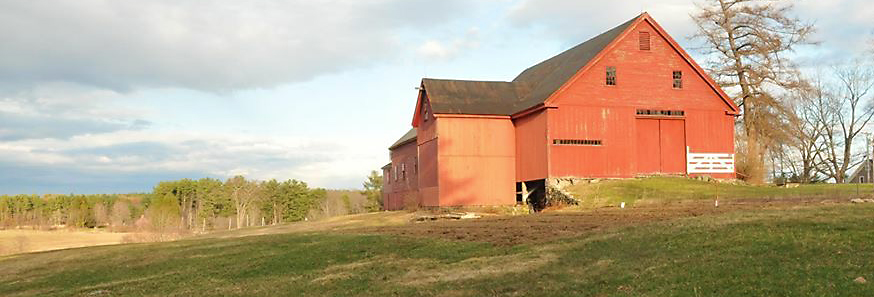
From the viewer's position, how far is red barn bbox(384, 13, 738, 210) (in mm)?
40938

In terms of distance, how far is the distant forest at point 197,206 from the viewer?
4405 inches

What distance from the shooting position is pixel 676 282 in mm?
13227

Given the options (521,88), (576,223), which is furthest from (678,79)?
(576,223)

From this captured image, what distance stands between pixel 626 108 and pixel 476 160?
30.5 ft

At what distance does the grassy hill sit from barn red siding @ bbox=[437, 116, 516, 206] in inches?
501

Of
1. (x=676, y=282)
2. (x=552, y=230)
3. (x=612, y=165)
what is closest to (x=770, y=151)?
(x=612, y=165)

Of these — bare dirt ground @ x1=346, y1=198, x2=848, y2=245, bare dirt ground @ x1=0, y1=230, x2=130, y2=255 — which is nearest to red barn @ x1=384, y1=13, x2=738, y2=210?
bare dirt ground @ x1=346, y1=198, x2=848, y2=245

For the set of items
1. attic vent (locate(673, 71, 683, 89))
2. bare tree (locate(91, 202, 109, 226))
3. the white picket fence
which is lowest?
bare tree (locate(91, 202, 109, 226))

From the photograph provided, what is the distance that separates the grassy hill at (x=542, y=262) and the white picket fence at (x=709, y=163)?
13526 mm

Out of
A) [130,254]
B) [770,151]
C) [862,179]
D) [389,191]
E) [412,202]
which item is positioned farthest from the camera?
[862,179]

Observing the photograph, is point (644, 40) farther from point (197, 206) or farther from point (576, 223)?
point (197, 206)

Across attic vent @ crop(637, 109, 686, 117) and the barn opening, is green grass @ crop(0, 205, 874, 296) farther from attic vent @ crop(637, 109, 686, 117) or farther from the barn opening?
attic vent @ crop(637, 109, 686, 117)

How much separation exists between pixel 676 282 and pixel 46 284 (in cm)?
2117

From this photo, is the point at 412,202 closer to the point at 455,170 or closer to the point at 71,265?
the point at 455,170
